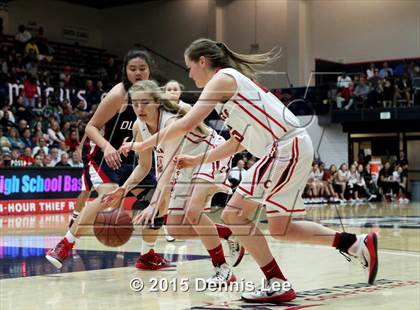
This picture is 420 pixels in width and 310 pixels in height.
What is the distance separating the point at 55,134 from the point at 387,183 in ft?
35.9

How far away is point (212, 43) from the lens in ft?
16.5

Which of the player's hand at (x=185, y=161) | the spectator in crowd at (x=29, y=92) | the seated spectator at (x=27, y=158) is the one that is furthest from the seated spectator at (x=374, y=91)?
the player's hand at (x=185, y=161)

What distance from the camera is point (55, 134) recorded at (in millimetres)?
19750

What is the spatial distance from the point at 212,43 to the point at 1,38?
22.7m

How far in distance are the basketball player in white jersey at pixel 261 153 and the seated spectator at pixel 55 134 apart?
1492 cm

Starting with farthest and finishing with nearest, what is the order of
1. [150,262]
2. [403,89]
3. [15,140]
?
[403,89]
[15,140]
[150,262]

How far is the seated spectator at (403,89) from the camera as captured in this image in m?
23.0

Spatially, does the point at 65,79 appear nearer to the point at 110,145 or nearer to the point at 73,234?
the point at 73,234

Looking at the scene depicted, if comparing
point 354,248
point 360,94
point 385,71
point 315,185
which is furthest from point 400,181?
point 354,248

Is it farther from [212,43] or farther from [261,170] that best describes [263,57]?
[261,170]

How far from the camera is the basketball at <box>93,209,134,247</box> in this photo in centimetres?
608

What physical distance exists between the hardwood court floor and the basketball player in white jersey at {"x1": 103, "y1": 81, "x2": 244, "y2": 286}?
37cm

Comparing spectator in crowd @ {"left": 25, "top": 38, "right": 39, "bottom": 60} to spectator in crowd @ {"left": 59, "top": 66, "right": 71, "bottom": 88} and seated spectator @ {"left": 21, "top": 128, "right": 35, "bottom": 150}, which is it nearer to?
spectator in crowd @ {"left": 59, "top": 66, "right": 71, "bottom": 88}

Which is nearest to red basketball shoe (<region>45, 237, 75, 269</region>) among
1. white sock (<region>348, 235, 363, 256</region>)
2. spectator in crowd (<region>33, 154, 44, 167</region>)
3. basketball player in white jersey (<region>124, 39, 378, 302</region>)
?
basketball player in white jersey (<region>124, 39, 378, 302</region>)
